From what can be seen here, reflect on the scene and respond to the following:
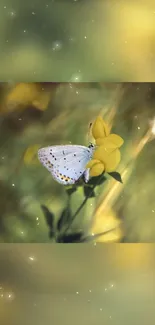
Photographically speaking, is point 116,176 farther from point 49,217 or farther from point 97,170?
point 49,217

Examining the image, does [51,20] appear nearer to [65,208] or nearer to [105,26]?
[105,26]

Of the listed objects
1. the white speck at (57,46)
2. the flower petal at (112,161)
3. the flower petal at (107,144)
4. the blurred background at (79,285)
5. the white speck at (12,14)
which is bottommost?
the blurred background at (79,285)

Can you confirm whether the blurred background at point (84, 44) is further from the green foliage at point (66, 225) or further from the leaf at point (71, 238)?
the leaf at point (71, 238)

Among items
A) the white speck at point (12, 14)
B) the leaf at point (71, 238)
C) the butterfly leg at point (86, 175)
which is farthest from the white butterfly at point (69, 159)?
the white speck at point (12, 14)

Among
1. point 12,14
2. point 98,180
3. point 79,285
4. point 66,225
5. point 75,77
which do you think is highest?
point 12,14

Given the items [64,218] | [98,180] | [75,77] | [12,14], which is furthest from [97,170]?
[12,14]

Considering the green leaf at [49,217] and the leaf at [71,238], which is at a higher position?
the green leaf at [49,217]
